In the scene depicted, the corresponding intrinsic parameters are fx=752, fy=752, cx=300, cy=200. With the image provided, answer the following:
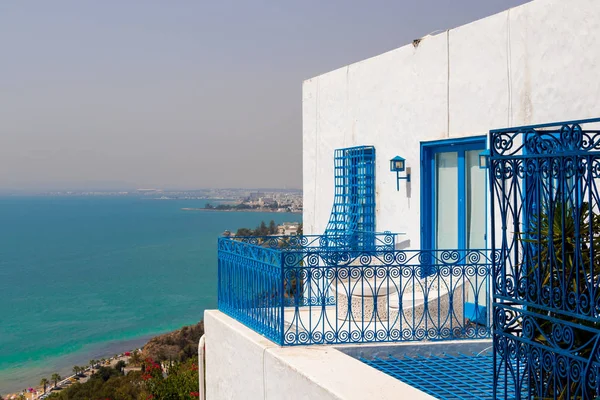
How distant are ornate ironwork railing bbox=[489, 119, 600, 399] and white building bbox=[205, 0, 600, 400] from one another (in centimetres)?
115

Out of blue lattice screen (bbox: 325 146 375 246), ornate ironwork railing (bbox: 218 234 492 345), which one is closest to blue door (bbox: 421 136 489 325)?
ornate ironwork railing (bbox: 218 234 492 345)

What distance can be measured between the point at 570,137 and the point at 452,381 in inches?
113

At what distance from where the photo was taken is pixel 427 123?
9508 millimetres

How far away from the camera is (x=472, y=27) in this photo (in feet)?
28.0

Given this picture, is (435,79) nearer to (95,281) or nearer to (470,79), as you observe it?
(470,79)

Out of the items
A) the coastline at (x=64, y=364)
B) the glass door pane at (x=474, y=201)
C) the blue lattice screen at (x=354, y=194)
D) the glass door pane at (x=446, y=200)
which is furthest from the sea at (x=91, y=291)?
the glass door pane at (x=474, y=201)

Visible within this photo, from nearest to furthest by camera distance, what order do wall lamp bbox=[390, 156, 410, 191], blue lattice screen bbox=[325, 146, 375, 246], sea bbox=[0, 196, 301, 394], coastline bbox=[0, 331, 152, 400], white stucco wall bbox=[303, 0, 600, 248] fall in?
white stucco wall bbox=[303, 0, 600, 248] < wall lamp bbox=[390, 156, 410, 191] < blue lattice screen bbox=[325, 146, 375, 246] < coastline bbox=[0, 331, 152, 400] < sea bbox=[0, 196, 301, 394]

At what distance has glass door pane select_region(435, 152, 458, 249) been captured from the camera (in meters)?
9.31

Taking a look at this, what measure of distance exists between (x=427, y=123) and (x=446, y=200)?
100 cm

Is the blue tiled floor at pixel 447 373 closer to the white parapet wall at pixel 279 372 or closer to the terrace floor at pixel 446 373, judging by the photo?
the terrace floor at pixel 446 373

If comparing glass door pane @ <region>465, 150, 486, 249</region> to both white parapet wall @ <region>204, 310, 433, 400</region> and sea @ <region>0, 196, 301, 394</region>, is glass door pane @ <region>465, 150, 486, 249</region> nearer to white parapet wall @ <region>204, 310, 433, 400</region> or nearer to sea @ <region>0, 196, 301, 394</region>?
white parapet wall @ <region>204, 310, 433, 400</region>

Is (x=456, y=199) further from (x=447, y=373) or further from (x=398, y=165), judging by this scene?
(x=447, y=373)

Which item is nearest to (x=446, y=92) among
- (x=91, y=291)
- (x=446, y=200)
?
(x=446, y=200)

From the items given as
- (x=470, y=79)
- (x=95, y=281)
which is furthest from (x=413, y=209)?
(x=95, y=281)
